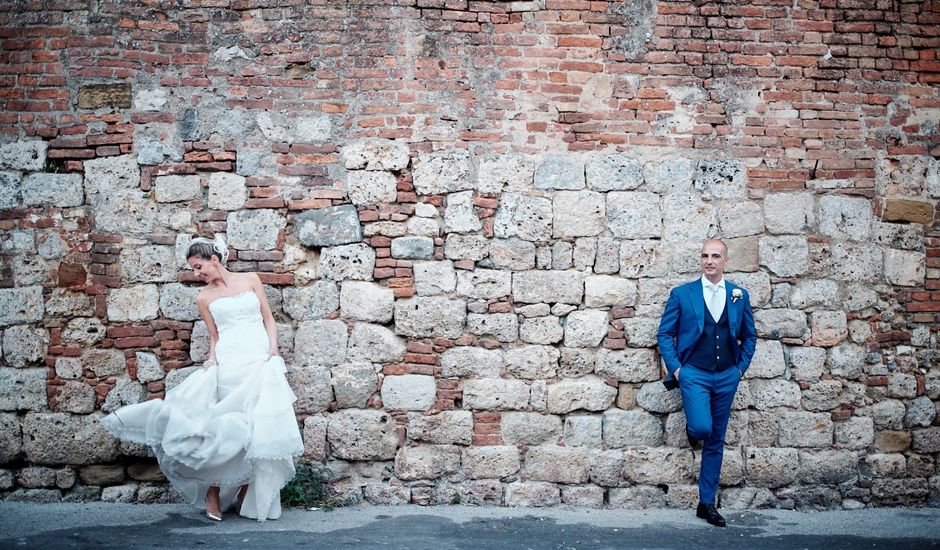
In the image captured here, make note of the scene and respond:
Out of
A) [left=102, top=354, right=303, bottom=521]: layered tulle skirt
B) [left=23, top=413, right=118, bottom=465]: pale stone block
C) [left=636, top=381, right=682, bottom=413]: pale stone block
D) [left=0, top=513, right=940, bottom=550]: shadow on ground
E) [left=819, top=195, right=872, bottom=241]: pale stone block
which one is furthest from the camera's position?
[left=819, top=195, right=872, bottom=241]: pale stone block

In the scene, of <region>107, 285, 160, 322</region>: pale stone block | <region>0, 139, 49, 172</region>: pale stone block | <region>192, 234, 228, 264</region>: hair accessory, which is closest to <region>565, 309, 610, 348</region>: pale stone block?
<region>192, 234, 228, 264</region>: hair accessory

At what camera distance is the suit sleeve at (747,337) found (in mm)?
5656

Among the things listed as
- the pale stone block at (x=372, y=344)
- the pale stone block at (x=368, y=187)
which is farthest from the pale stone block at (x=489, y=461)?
the pale stone block at (x=368, y=187)

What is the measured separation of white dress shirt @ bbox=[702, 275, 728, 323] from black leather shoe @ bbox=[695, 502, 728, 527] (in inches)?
53.3

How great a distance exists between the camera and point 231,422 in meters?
5.12

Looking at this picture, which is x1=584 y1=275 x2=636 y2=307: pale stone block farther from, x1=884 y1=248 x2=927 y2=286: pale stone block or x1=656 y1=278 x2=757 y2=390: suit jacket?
x1=884 y1=248 x2=927 y2=286: pale stone block

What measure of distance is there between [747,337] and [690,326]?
462 mm

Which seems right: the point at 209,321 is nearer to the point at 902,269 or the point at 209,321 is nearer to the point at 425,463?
the point at 425,463

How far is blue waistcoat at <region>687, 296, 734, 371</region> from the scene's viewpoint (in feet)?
18.1

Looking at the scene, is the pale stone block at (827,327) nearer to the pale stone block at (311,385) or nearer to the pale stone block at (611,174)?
the pale stone block at (611,174)

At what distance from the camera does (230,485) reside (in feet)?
17.3

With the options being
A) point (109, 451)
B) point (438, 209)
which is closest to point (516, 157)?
point (438, 209)

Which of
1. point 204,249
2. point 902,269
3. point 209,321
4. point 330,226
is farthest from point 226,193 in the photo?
point 902,269

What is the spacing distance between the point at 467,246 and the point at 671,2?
2453 mm
